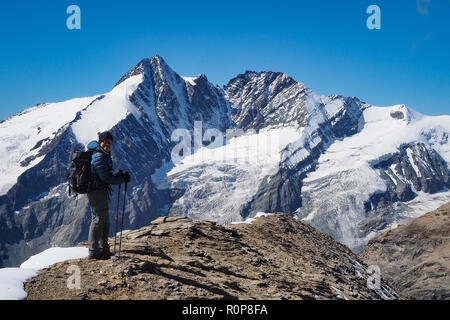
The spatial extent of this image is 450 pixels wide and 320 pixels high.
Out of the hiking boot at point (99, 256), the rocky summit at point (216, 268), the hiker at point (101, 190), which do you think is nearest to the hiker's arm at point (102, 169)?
the hiker at point (101, 190)

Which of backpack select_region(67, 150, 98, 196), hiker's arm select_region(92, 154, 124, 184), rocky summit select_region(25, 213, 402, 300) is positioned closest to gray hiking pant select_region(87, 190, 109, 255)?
backpack select_region(67, 150, 98, 196)

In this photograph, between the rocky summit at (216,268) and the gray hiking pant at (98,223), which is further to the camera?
the gray hiking pant at (98,223)

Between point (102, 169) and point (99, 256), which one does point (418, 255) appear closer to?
point (99, 256)

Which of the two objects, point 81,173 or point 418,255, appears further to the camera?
point 418,255

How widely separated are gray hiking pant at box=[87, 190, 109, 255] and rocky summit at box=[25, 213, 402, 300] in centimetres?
55

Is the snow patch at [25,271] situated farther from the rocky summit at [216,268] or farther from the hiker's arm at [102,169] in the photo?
the hiker's arm at [102,169]

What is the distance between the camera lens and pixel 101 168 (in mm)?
14117

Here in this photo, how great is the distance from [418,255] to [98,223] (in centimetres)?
6470

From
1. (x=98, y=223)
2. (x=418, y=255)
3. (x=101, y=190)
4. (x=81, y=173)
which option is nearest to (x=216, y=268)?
(x=98, y=223)

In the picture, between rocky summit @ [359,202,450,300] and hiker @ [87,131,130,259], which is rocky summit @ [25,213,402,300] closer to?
hiker @ [87,131,130,259]

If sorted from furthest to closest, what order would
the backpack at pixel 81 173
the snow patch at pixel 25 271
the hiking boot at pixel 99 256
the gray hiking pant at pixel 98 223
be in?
the hiking boot at pixel 99 256 → the gray hiking pant at pixel 98 223 → the backpack at pixel 81 173 → the snow patch at pixel 25 271

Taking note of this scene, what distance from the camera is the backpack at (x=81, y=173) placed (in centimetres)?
1410

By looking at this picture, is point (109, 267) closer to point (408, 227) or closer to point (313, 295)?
point (313, 295)
